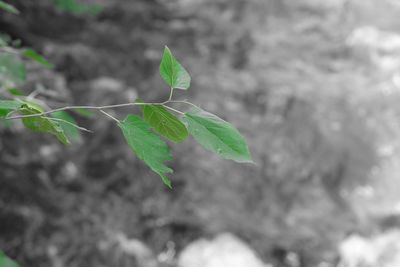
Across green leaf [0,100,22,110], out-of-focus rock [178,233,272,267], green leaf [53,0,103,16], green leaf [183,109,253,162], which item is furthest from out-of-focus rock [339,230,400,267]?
green leaf [53,0,103,16]

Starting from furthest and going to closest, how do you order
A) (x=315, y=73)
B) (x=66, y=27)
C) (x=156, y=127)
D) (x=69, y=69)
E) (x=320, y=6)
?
(x=320, y=6) < (x=315, y=73) < (x=66, y=27) < (x=69, y=69) < (x=156, y=127)

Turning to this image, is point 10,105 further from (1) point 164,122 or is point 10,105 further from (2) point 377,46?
(2) point 377,46

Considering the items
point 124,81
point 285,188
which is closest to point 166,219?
point 285,188

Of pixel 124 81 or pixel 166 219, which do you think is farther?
pixel 124 81

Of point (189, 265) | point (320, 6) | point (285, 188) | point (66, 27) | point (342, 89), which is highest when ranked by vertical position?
point (320, 6)

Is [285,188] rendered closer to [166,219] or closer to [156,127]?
[166,219]

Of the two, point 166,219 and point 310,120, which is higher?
point 310,120

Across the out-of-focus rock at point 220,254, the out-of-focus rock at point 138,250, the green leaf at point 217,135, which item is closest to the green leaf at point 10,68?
the green leaf at point 217,135

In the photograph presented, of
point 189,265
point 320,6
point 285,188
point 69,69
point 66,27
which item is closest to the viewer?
point 189,265
